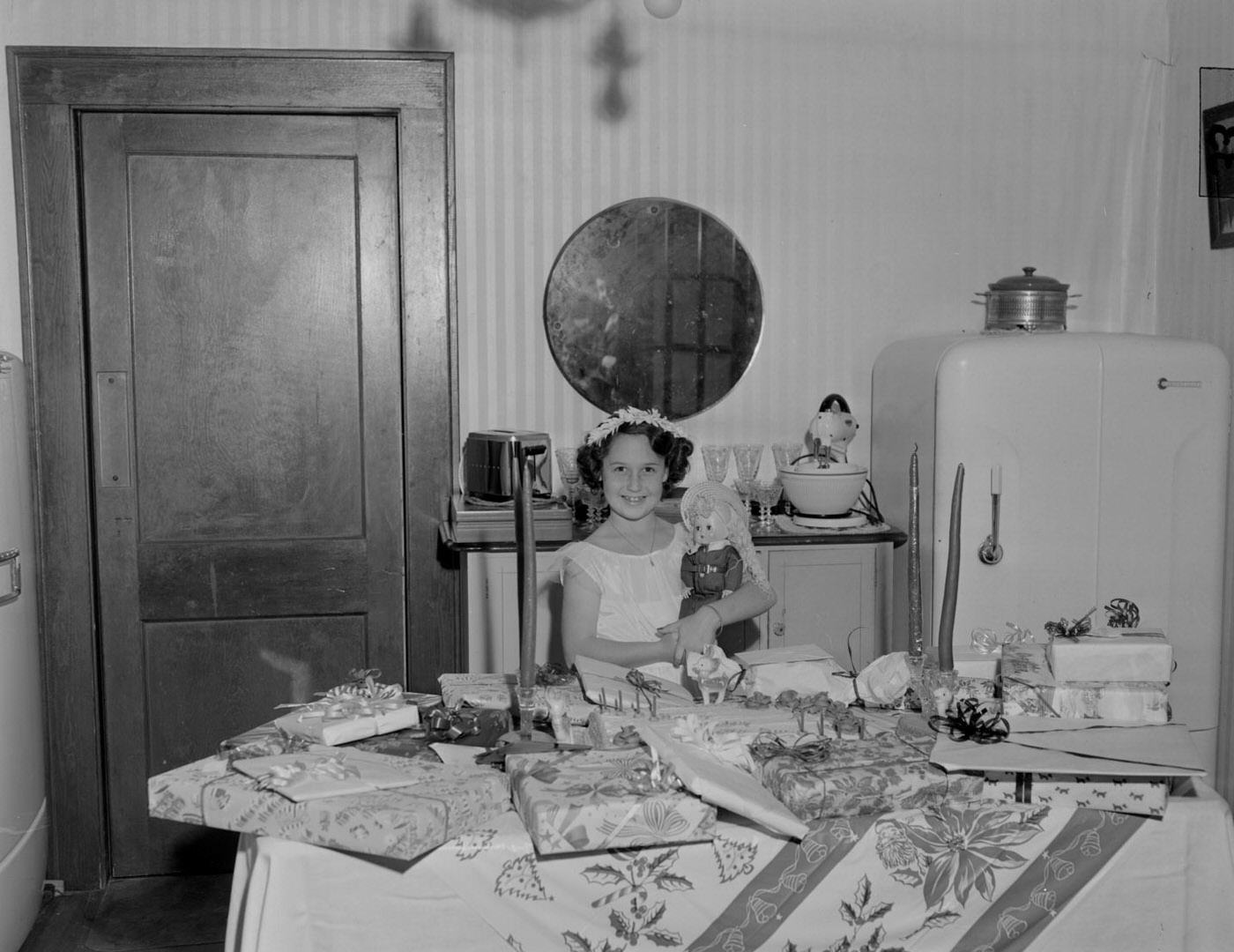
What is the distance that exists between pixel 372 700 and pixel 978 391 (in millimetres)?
1964

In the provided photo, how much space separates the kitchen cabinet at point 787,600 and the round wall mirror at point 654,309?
577mm

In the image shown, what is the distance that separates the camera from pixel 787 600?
11.6ft

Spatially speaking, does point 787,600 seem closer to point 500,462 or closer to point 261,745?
point 500,462

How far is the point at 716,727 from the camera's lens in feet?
6.08

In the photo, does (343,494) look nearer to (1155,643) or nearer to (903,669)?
(903,669)

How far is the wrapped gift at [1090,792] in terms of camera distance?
1.72 m

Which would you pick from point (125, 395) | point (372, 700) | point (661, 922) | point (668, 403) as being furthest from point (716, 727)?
point (125, 395)

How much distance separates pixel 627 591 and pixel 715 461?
37.6 inches

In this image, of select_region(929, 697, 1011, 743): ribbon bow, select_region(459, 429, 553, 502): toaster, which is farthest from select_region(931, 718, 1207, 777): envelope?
select_region(459, 429, 553, 502): toaster

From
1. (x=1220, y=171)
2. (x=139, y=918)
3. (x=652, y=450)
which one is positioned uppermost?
(x=1220, y=171)

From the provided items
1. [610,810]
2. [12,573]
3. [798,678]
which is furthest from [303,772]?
[12,573]

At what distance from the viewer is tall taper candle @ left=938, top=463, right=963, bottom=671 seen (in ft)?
6.37

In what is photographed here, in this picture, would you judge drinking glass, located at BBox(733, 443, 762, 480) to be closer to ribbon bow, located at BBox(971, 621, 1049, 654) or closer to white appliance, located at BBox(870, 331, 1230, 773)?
white appliance, located at BBox(870, 331, 1230, 773)

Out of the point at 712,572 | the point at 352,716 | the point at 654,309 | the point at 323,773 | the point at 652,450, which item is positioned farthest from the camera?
the point at 654,309
